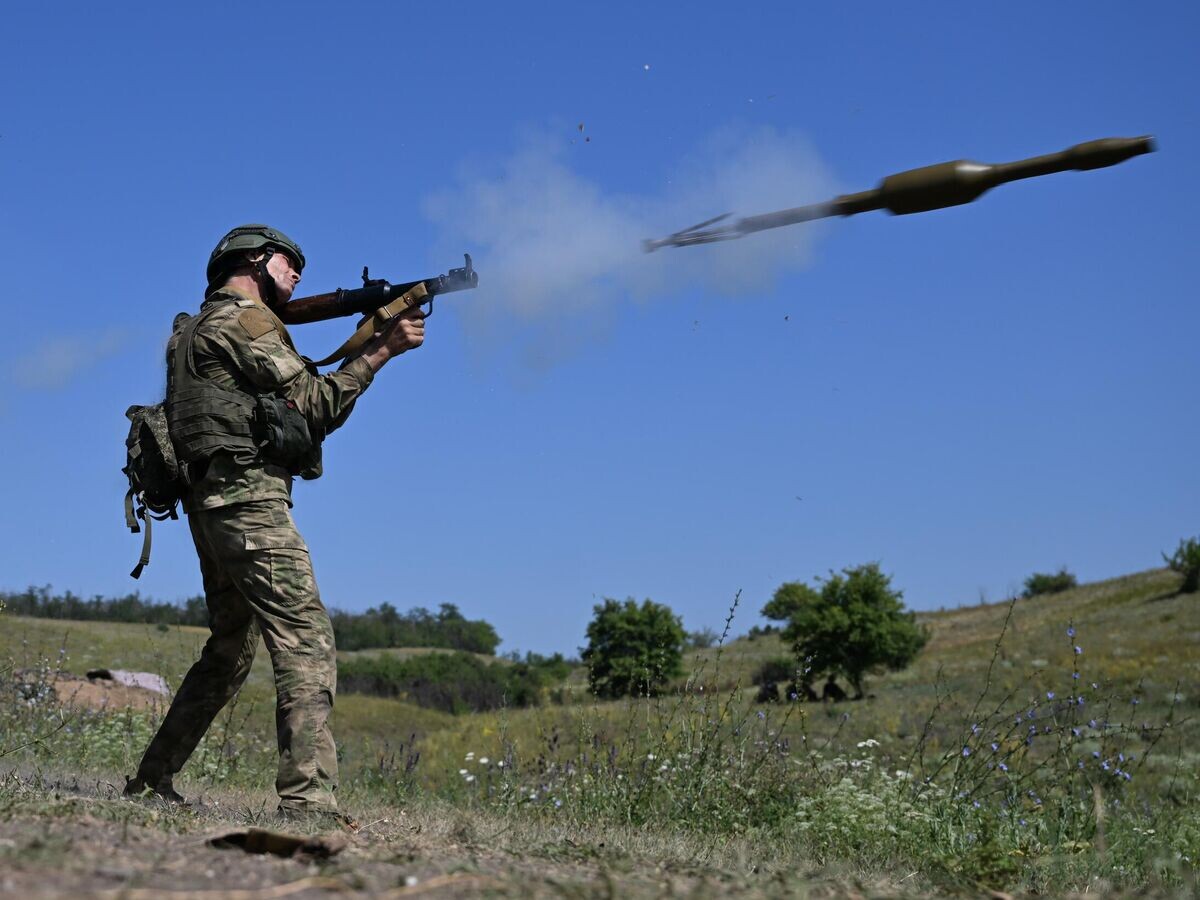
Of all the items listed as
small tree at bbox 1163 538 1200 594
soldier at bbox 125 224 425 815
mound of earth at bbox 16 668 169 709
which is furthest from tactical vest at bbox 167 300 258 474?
small tree at bbox 1163 538 1200 594

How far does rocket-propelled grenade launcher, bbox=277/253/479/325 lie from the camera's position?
20.1 ft

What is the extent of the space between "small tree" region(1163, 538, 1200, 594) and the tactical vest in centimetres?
4078

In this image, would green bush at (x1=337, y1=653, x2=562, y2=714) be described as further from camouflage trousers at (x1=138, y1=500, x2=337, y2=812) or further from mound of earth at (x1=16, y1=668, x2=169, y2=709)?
camouflage trousers at (x1=138, y1=500, x2=337, y2=812)

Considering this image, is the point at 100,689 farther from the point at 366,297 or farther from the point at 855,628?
the point at 855,628

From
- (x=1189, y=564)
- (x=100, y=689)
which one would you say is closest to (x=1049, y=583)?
(x=1189, y=564)

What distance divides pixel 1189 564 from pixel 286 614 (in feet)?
138

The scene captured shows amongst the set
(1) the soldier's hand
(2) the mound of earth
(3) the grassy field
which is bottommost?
(3) the grassy field

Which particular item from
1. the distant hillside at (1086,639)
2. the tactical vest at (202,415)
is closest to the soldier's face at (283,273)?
the tactical vest at (202,415)

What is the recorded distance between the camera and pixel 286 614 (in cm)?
529

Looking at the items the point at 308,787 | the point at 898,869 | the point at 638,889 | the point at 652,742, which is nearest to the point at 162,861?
the point at 638,889

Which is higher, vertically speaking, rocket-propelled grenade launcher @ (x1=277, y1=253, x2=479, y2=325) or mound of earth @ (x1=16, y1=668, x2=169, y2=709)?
rocket-propelled grenade launcher @ (x1=277, y1=253, x2=479, y2=325)

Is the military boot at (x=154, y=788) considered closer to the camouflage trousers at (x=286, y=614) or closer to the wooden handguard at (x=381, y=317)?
the camouflage trousers at (x=286, y=614)

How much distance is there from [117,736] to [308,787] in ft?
14.3

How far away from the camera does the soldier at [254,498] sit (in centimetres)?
521
